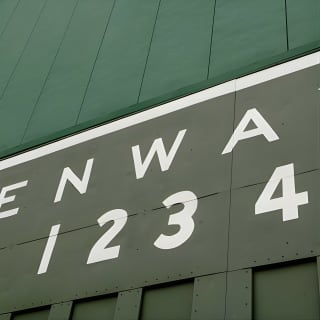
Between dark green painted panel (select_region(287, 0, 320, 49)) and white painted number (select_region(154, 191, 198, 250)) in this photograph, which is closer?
white painted number (select_region(154, 191, 198, 250))

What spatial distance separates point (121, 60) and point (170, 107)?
2481 mm

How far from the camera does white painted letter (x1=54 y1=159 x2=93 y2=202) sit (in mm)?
8117

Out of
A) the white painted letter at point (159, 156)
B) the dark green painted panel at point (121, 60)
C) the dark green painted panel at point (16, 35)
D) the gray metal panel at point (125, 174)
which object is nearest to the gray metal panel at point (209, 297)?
the gray metal panel at point (125, 174)

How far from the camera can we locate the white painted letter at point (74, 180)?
8.12m

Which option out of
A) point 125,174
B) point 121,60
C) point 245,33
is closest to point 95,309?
point 125,174

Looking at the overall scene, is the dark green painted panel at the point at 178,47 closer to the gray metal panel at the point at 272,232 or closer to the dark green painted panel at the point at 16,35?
the gray metal panel at the point at 272,232

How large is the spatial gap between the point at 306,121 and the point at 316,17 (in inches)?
97.4

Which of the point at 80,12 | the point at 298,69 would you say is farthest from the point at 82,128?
the point at 80,12

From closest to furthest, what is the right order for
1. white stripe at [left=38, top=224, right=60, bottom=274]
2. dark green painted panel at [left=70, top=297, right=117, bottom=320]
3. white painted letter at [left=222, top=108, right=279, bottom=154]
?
dark green painted panel at [left=70, top=297, right=117, bottom=320] → white painted letter at [left=222, top=108, right=279, bottom=154] → white stripe at [left=38, top=224, right=60, bottom=274]

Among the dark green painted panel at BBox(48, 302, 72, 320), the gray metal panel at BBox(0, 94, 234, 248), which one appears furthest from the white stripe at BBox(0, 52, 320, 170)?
the dark green painted panel at BBox(48, 302, 72, 320)

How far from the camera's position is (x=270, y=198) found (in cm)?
621

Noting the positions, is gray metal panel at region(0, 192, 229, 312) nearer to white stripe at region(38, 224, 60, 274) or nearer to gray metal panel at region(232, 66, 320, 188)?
white stripe at region(38, 224, 60, 274)

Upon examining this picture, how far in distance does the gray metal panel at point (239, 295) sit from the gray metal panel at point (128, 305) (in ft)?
3.41

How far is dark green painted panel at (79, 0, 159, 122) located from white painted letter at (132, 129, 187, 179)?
149cm
